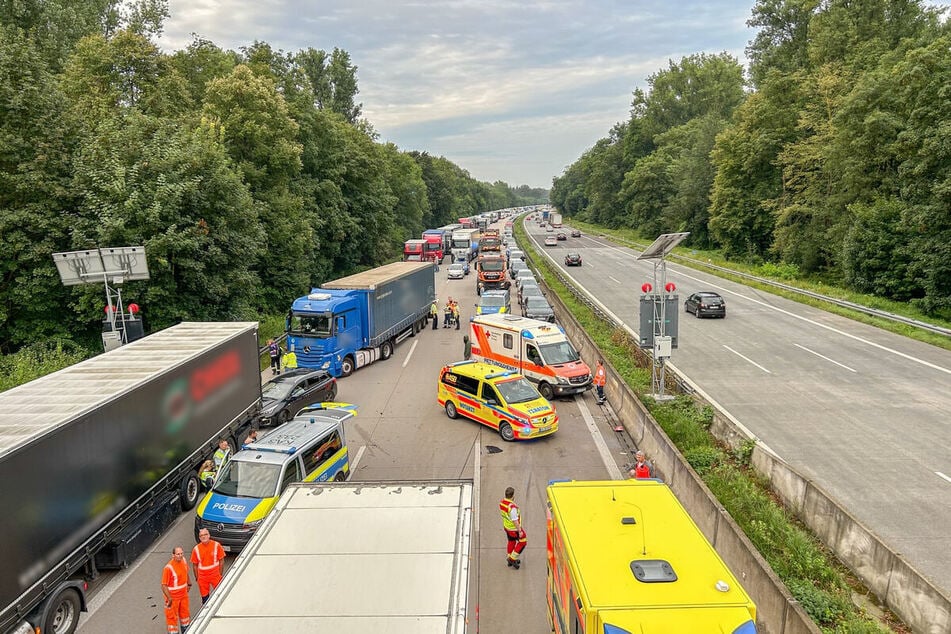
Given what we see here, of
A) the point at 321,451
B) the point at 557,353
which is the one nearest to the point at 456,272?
the point at 557,353

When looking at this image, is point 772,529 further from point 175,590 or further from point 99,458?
point 99,458

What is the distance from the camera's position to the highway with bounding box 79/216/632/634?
907cm

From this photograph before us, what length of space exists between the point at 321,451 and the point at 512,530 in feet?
15.2

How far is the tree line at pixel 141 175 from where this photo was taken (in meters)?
20.7

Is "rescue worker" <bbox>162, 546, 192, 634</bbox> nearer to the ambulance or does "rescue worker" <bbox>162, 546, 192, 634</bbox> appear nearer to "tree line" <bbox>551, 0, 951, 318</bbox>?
the ambulance

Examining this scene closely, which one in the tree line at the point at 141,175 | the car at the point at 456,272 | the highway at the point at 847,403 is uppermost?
the tree line at the point at 141,175

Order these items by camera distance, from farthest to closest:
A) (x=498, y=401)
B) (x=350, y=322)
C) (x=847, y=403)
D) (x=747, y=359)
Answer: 1. (x=747, y=359)
2. (x=350, y=322)
3. (x=847, y=403)
4. (x=498, y=401)

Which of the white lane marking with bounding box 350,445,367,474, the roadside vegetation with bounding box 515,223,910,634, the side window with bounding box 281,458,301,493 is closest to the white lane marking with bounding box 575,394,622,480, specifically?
the roadside vegetation with bounding box 515,223,910,634

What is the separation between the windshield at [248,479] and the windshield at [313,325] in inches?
420

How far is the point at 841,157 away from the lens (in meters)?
39.5

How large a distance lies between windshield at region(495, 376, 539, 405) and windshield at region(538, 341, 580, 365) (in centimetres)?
313

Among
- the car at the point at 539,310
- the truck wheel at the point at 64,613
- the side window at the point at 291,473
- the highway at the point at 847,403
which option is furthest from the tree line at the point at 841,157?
the truck wheel at the point at 64,613

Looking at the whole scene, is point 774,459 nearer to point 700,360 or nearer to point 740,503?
point 740,503

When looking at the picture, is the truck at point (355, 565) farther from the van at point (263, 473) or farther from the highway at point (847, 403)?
the highway at point (847, 403)
